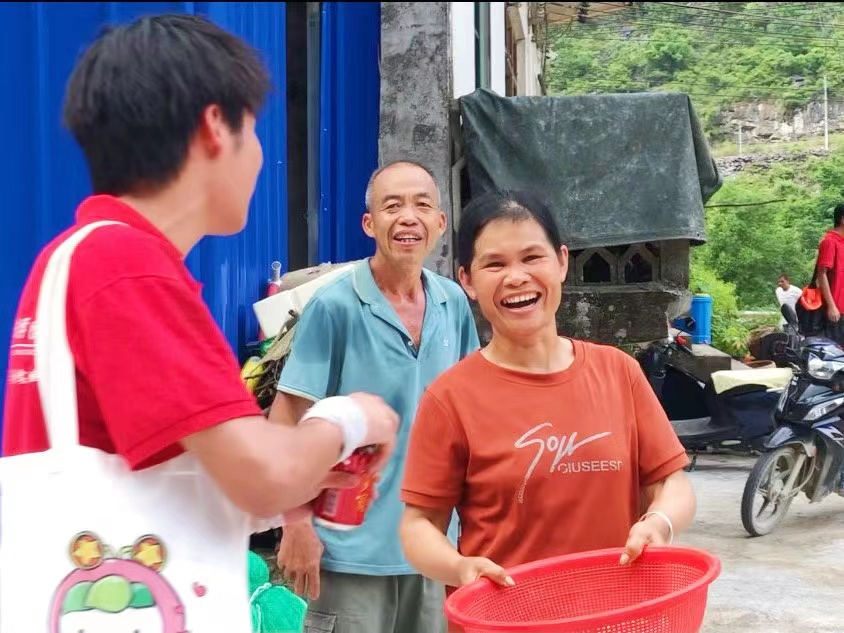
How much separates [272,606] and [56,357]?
1960mm

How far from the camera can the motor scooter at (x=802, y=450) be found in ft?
18.5

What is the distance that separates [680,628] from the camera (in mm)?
1376

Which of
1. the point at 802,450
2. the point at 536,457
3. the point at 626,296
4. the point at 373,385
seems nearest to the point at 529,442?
the point at 536,457

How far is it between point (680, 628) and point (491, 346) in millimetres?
756

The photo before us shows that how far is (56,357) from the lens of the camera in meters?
1.06

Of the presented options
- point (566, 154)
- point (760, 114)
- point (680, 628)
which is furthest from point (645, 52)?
point (680, 628)

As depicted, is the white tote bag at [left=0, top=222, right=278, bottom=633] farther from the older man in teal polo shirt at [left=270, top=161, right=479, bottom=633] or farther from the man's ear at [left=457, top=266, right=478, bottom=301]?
the older man in teal polo shirt at [left=270, top=161, right=479, bottom=633]

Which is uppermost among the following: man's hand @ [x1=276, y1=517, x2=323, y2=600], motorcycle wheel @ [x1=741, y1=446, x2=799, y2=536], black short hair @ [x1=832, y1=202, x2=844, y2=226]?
black short hair @ [x1=832, y1=202, x2=844, y2=226]

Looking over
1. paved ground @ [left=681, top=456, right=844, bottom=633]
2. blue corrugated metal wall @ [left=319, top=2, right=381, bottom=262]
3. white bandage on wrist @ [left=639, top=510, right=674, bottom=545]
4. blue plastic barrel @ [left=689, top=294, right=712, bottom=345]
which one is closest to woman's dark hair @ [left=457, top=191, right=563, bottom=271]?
white bandage on wrist @ [left=639, top=510, right=674, bottom=545]

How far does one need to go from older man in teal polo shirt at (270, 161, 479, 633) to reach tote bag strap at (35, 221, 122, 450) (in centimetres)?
144

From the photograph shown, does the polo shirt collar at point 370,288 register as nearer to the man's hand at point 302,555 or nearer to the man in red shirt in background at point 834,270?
the man's hand at point 302,555

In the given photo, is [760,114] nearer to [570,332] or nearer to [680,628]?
[570,332]

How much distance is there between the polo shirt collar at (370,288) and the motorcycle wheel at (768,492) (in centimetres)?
347

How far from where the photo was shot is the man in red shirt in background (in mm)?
8180
